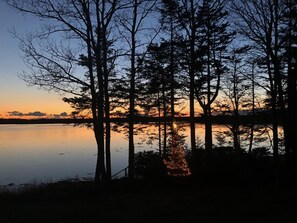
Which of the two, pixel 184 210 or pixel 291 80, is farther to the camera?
pixel 291 80

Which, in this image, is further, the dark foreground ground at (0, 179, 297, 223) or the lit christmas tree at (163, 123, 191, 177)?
the lit christmas tree at (163, 123, 191, 177)

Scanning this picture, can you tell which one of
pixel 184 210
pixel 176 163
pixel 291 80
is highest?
pixel 291 80

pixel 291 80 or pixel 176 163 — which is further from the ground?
pixel 291 80

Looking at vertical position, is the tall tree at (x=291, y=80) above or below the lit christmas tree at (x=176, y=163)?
above

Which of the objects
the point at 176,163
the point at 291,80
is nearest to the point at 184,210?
the point at 176,163

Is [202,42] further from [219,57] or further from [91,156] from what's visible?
[91,156]

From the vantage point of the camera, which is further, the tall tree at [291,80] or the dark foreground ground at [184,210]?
the tall tree at [291,80]

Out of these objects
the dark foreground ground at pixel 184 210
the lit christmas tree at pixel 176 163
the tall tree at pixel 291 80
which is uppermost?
the tall tree at pixel 291 80

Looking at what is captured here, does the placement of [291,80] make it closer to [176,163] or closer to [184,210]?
[176,163]

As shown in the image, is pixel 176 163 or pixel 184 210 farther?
pixel 176 163

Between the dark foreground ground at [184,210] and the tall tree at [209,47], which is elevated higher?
the tall tree at [209,47]

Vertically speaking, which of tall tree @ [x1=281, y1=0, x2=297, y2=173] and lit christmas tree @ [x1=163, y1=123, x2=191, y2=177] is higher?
tall tree @ [x1=281, y1=0, x2=297, y2=173]

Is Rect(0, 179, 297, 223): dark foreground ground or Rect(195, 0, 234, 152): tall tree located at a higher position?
Rect(195, 0, 234, 152): tall tree

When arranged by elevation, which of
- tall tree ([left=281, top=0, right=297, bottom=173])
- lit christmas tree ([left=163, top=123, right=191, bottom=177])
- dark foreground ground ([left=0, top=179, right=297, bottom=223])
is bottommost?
dark foreground ground ([left=0, top=179, right=297, bottom=223])
